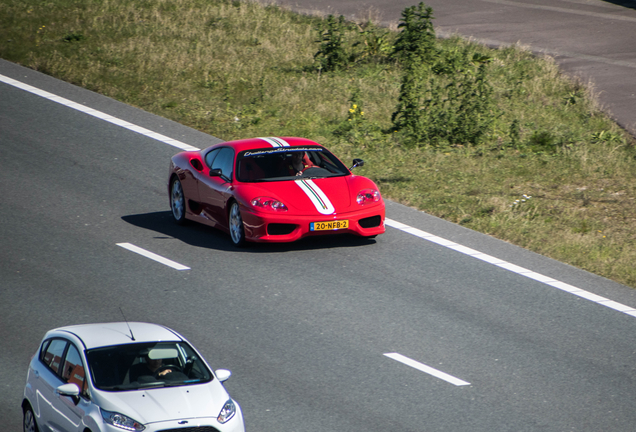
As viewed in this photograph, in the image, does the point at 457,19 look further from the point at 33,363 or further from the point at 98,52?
the point at 33,363

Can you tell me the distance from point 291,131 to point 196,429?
13788 mm

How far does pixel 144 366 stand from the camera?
7480mm

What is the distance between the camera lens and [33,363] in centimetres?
793

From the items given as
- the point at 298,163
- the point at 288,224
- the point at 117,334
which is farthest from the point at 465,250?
the point at 117,334

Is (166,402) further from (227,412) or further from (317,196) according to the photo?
(317,196)

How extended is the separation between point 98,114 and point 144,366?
564 inches

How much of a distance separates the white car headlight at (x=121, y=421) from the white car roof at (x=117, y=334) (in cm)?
79

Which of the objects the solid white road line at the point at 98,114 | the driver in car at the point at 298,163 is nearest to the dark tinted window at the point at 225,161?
the driver in car at the point at 298,163

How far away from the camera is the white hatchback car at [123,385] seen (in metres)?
6.93

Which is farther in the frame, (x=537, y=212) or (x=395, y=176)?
(x=395, y=176)

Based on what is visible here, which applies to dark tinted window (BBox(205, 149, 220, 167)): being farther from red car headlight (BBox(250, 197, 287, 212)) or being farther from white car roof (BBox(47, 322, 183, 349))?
white car roof (BBox(47, 322, 183, 349))

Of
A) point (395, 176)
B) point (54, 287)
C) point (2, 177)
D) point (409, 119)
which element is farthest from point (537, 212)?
point (2, 177)

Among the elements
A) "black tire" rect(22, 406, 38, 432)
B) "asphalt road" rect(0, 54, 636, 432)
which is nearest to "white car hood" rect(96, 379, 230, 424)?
"black tire" rect(22, 406, 38, 432)

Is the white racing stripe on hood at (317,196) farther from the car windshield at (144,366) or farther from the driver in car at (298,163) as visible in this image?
the car windshield at (144,366)
